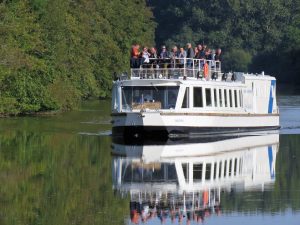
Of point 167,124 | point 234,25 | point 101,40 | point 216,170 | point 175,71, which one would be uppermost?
point 234,25

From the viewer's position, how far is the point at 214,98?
140 feet

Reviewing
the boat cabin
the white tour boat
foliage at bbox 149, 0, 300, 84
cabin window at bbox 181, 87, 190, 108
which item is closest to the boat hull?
the white tour boat

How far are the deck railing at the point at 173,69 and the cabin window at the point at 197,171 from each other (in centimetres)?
1175

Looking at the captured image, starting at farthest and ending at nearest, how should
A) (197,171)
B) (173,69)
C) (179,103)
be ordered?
(173,69), (179,103), (197,171)

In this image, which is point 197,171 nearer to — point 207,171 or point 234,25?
point 207,171

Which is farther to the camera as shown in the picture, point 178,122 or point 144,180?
point 178,122

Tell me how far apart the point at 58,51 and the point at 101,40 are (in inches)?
665

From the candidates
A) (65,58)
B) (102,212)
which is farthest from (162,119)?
(65,58)

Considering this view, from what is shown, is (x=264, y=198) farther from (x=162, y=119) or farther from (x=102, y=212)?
(x=162, y=119)

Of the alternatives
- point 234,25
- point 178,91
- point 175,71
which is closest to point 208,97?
point 175,71

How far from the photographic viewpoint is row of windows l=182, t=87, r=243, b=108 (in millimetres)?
41094

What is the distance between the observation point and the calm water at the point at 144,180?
20766mm

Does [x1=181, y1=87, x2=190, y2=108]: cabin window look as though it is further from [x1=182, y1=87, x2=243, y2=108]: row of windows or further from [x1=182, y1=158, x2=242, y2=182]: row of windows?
[x1=182, y1=158, x2=242, y2=182]: row of windows

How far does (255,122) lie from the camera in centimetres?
4591
